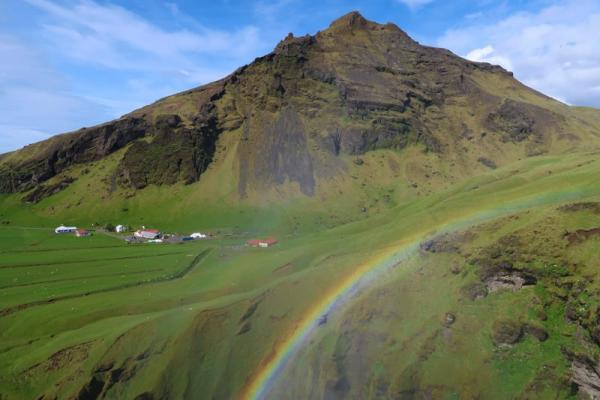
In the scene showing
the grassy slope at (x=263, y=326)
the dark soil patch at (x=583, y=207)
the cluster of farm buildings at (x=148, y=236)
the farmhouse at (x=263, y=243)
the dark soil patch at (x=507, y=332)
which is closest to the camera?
the dark soil patch at (x=507, y=332)

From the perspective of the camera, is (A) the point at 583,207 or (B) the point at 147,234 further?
(B) the point at 147,234

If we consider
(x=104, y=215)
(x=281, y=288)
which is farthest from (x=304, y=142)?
(x=281, y=288)

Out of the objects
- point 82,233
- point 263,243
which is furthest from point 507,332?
point 82,233

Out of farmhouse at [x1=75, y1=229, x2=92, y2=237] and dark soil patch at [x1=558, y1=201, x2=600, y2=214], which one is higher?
dark soil patch at [x1=558, y1=201, x2=600, y2=214]

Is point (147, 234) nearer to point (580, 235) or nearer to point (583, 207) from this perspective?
point (583, 207)

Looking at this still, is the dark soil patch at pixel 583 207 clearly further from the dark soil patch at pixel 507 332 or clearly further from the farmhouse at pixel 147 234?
the farmhouse at pixel 147 234

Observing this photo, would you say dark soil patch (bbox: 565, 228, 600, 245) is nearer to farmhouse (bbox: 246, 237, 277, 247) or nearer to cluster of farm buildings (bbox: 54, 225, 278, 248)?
farmhouse (bbox: 246, 237, 277, 247)

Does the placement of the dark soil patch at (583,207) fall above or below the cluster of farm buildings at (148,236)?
above

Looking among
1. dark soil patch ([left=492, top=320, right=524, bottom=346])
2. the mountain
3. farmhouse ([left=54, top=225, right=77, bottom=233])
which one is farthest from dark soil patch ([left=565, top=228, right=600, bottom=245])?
farmhouse ([left=54, top=225, right=77, bottom=233])

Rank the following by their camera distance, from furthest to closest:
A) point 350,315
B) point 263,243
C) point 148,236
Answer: point 148,236, point 263,243, point 350,315

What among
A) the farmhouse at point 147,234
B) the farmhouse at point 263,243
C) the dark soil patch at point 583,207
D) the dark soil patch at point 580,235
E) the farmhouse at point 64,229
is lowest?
the farmhouse at point 263,243

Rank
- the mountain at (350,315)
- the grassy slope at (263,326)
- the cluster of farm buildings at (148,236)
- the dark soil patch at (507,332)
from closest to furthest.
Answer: the mountain at (350,315) → the dark soil patch at (507,332) → the grassy slope at (263,326) → the cluster of farm buildings at (148,236)

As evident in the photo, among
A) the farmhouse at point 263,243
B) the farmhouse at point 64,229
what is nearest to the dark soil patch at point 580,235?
the farmhouse at point 263,243
